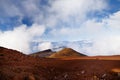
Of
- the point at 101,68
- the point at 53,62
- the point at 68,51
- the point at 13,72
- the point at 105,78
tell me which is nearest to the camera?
the point at 13,72

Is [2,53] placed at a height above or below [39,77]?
above

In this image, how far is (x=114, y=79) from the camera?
97.7ft

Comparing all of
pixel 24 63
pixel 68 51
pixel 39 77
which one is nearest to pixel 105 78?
pixel 39 77

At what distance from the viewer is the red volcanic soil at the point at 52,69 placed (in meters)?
28.2

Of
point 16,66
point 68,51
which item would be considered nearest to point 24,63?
point 16,66

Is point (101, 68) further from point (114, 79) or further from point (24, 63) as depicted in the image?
point (24, 63)

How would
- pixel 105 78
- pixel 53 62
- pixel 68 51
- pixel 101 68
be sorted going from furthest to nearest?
pixel 68 51, pixel 53 62, pixel 101 68, pixel 105 78

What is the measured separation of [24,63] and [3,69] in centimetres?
482

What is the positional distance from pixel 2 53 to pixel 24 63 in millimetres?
3722

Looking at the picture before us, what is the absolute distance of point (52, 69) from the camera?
105ft

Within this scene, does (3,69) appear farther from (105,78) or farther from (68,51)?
(68,51)

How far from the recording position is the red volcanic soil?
28.2 meters

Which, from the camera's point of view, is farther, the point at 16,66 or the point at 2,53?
the point at 2,53

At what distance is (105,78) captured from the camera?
29703 millimetres
